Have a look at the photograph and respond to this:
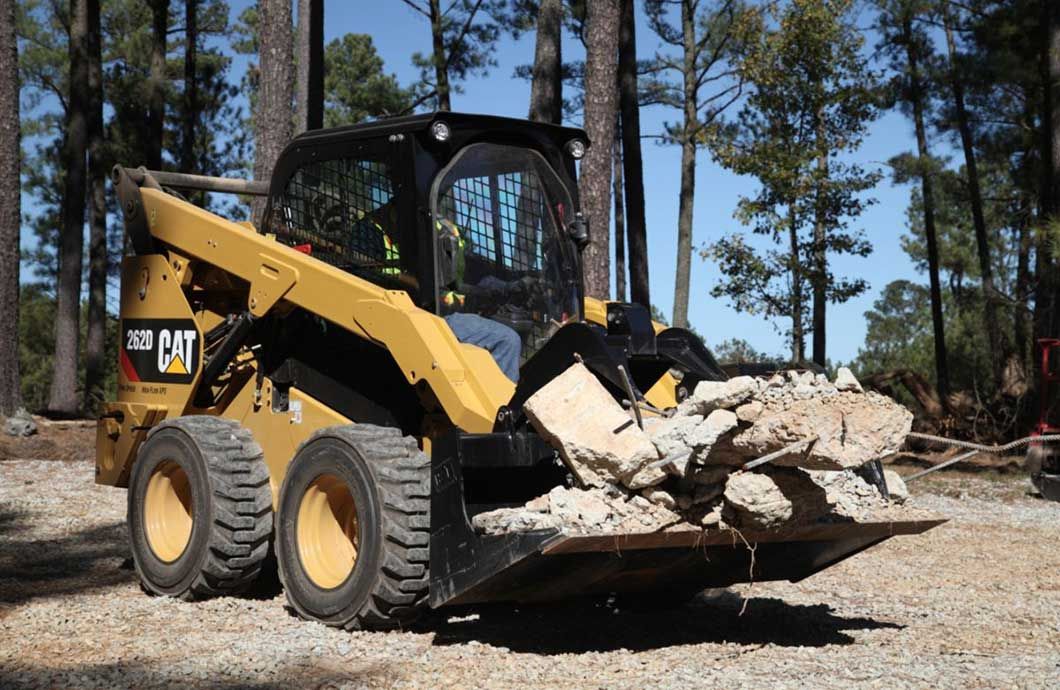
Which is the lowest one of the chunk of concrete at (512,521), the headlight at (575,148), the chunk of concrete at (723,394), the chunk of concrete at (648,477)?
the chunk of concrete at (512,521)

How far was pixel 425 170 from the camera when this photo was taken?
659cm

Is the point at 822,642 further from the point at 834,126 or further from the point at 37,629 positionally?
the point at 834,126

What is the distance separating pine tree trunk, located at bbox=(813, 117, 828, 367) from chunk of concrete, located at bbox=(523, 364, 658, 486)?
21241 millimetres

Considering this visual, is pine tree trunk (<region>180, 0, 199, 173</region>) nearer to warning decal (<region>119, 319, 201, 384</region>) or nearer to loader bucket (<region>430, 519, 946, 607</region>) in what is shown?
warning decal (<region>119, 319, 201, 384</region>)

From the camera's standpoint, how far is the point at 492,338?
638 cm

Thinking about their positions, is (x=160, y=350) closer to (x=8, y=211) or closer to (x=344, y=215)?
(x=344, y=215)

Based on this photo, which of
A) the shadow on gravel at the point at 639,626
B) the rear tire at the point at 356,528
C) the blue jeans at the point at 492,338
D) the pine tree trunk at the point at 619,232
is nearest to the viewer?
the rear tire at the point at 356,528

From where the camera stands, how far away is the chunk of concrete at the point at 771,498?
5.25 metres

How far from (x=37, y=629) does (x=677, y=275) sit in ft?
70.9

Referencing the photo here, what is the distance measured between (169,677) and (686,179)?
24.8 metres

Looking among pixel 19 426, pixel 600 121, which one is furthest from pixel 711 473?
pixel 19 426

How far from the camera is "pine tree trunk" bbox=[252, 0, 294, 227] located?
40.2ft

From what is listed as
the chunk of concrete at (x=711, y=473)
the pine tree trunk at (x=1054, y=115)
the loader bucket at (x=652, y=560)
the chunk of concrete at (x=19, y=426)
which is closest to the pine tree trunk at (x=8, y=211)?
the chunk of concrete at (x=19, y=426)

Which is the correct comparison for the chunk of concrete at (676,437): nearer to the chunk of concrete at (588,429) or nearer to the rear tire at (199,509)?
the chunk of concrete at (588,429)
